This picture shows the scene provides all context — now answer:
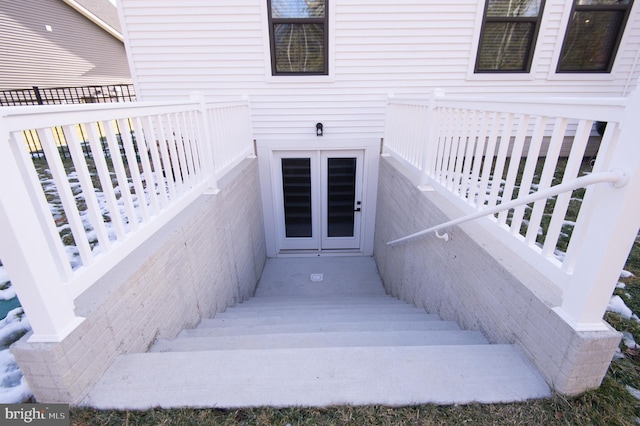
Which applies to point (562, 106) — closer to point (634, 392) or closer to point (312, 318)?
point (634, 392)

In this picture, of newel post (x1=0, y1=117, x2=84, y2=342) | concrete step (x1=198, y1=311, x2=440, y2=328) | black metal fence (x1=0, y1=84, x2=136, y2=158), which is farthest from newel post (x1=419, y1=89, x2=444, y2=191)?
black metal fence (x1=0, y1=84, x2=136, y2=158)

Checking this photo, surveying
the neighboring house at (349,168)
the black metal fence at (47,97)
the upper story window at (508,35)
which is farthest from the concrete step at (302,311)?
the black metal fence at (47,97)

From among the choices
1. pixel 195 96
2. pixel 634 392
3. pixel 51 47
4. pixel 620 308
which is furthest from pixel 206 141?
pixel 51 47

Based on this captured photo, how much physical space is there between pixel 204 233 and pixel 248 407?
1683 mm

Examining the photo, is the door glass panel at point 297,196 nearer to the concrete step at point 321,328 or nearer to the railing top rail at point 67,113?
the concrete step at point 321,328

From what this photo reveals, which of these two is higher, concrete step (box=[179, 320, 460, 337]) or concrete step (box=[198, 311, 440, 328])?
concrete step (box=[179, 320, 460, 337])

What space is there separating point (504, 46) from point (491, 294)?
14.8 feet

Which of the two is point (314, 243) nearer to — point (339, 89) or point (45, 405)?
point (339, 89)

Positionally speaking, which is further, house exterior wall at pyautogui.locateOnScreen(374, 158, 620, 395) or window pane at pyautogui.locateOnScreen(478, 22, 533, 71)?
window pane at pyautogui.locateOnScreen(478, 22, 533, 71)

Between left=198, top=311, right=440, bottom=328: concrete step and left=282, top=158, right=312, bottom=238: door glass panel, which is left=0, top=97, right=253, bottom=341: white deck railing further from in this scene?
left=282, top=158, right=312, bottom=238: door glass panel

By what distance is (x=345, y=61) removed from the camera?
15.3ft

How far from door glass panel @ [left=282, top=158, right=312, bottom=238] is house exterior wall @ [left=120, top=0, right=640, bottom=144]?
0.48 metres

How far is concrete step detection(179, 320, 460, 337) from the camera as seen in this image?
2301 millimetres

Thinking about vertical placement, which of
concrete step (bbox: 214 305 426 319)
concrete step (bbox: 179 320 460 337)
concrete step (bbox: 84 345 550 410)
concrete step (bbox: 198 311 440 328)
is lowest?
concrete step (bbox: 214 305 426 319)
